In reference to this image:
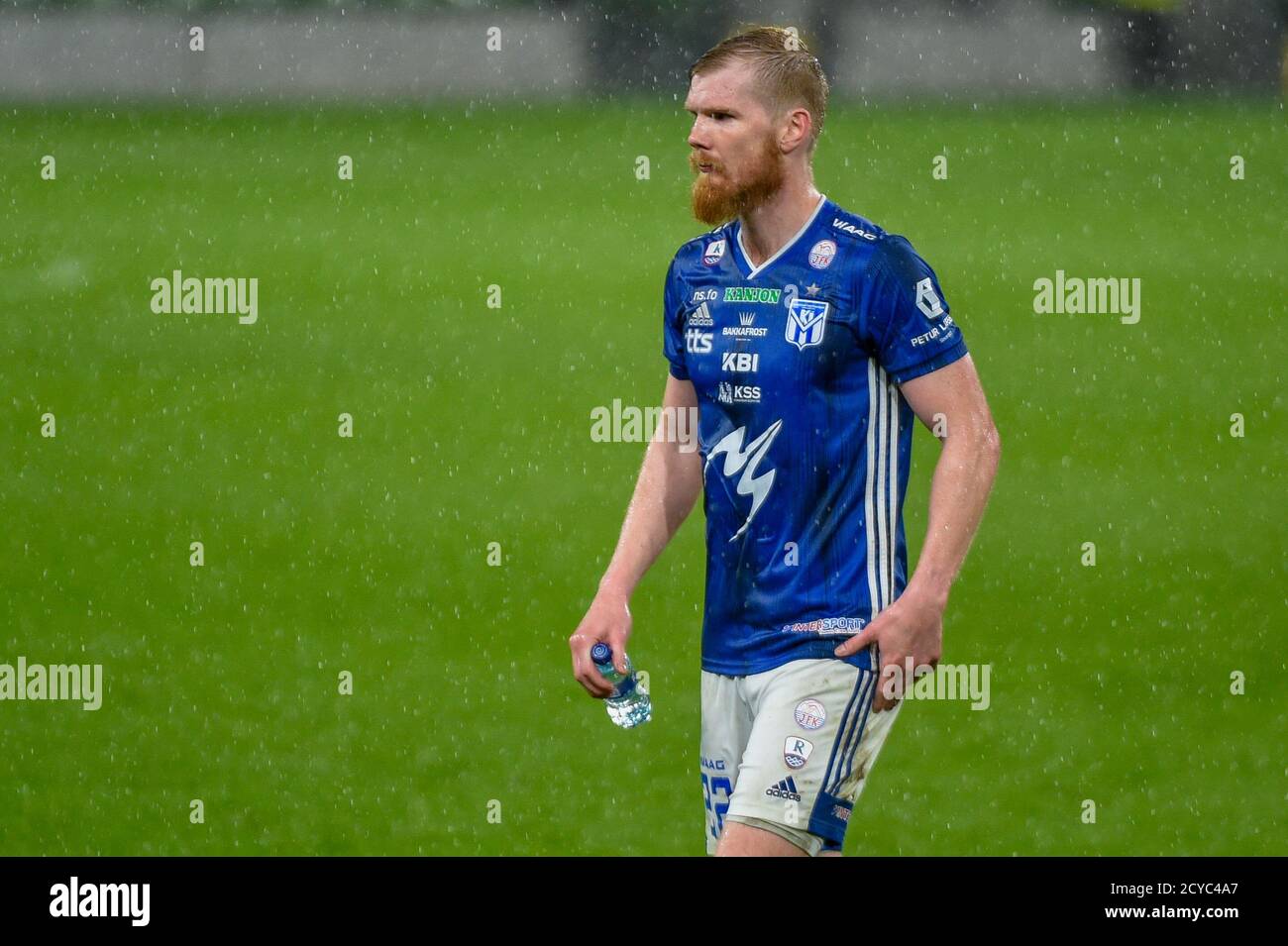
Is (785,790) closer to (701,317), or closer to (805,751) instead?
(805,751)

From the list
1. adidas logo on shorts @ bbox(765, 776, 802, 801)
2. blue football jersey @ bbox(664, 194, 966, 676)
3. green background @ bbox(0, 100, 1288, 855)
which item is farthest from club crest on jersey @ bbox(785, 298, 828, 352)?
green background @ bbox(0, 100, 1288, 855)

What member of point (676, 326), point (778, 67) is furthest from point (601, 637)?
point (778, 67)

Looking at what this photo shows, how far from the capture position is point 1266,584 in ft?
42.6

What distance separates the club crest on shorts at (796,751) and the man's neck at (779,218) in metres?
1.19

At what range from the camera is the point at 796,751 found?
513 centimetres

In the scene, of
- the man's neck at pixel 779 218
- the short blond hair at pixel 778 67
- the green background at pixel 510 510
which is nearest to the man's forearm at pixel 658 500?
the man's neck at pixel 779 218

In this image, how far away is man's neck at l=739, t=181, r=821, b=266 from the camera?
5.32 metres

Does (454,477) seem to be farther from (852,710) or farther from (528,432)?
(852,710)

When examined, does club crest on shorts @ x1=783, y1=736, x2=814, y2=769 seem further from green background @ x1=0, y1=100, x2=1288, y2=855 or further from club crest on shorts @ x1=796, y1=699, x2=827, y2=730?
green background @ x1=0, y1=100, x2=1288, y2=855

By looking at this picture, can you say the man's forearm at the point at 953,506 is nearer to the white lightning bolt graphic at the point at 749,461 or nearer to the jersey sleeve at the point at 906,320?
the jersey sleeve at the point at 906,320

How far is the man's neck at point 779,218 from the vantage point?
532cm

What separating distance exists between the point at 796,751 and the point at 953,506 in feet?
2.31

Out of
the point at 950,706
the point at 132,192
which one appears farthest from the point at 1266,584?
the point at 132,192

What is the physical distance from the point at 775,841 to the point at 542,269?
20387 millimetres
